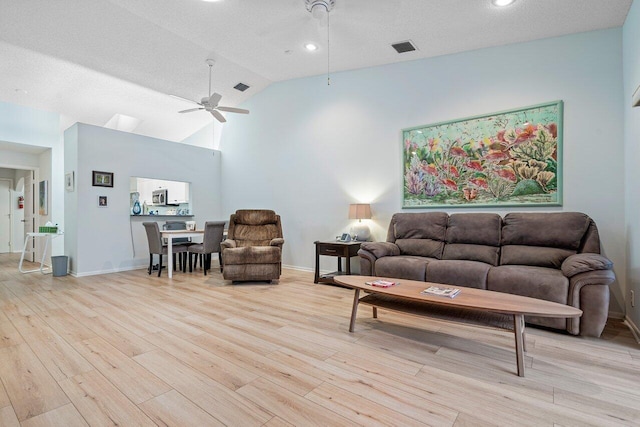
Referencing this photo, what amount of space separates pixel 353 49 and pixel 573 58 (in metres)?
2.51

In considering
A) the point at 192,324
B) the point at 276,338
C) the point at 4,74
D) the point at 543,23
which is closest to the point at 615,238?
the point at 543,23

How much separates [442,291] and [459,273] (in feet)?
2.92

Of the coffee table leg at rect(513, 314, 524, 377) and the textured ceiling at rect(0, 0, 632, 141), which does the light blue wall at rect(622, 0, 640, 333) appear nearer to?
the textured ceiling at rect(0, 0, 632, 141)

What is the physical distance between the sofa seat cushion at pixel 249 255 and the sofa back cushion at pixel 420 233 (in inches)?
65.8

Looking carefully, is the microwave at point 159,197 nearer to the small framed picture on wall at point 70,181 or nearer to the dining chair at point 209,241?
the small framed picture on wall at point 70,181

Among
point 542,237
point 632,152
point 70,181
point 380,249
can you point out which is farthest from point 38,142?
point 632,152

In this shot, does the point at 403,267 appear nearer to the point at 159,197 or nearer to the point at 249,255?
the point at 249,255

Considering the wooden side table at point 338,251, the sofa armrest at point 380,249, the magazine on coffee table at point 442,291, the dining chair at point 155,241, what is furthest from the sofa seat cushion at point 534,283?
the dining chair at point 155,241

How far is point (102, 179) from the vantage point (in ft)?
16.9

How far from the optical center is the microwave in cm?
601

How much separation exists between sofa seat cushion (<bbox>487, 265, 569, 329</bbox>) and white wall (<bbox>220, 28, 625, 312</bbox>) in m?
1.03

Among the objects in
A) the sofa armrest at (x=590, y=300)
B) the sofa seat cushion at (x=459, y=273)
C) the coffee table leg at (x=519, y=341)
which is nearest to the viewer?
the coffee table leg at (x=519, y=341)

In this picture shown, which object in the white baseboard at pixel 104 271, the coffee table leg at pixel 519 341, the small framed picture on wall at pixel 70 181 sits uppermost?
the small framed picture on wall at pixel 70 181

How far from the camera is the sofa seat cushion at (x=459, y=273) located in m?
2.96
